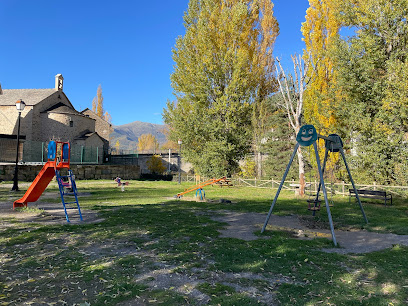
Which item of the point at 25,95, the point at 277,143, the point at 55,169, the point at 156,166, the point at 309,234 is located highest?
the point at 25,95

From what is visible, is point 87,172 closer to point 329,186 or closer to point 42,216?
point 42,216

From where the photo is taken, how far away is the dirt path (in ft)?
23.9

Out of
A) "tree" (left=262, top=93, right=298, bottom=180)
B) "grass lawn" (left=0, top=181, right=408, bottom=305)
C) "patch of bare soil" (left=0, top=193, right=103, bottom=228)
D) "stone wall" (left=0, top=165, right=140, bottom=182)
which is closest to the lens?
"grass lawn" (left=0, top=181, right=408, bottom=305)

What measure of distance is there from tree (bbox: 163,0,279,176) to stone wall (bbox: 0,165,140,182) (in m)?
11.8

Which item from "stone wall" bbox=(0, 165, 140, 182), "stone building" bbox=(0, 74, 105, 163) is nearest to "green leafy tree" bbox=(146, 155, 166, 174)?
"stone wall" bbox=(0, 165, 140, 182)

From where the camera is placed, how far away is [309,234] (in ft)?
27.9

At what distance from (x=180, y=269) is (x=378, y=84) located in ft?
62.0

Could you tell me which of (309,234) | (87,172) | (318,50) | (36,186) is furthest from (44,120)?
(309,234)

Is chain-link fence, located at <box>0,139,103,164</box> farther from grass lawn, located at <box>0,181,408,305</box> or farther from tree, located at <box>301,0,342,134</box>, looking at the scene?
tree, located at <box>301,0,342,134</box>

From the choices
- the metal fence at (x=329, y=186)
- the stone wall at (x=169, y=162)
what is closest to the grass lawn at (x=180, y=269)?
the metal fence at (x=329, y=186)

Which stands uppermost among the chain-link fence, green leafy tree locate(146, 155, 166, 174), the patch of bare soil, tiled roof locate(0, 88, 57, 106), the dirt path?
tiled roof locate(0, 88, 57, 106)

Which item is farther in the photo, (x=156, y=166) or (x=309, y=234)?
(x=156, y=166)

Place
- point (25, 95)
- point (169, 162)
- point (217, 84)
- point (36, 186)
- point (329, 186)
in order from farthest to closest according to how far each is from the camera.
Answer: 1. point (169, 162)
2. point (25, 95)
3. point (217, 84)
4. point (329, 186)
5. point (36, 186)

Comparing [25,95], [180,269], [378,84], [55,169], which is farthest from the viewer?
[25,95]
